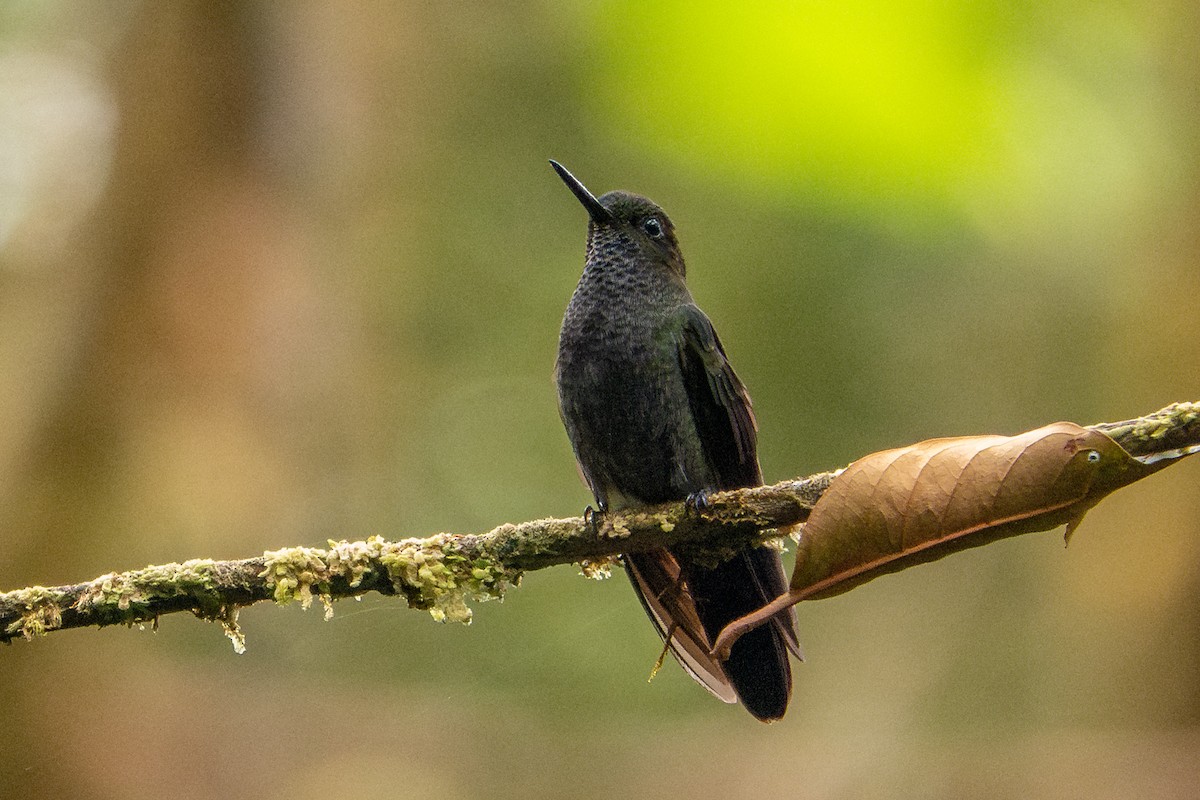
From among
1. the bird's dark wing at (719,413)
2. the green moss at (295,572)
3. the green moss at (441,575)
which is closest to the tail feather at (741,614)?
the bird's dark wing at (719,413)

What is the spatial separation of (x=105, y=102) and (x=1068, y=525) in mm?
5247

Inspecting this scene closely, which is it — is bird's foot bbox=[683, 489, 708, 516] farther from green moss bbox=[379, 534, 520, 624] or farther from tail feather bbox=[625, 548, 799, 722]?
tail feather bbox=[625, 548, 799, 722]

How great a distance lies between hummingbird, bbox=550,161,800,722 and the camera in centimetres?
303

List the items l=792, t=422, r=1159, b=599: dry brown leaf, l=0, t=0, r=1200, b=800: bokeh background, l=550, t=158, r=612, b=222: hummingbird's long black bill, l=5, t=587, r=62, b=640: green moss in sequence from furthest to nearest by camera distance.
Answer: l=0, t=0, r=1200, b=800: bokeh background → l=550, t=158, r=612, b=222: hummingbird's long black bill → l=5, t=587, r=62, b=640: green moss → l=792, t=422, r=1159, b=599: dry brown leaf

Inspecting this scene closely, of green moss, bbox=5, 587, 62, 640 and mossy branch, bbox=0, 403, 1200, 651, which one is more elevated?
mossy branch, bbox=0, 403, 1200, 651

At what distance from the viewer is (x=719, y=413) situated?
3195mm

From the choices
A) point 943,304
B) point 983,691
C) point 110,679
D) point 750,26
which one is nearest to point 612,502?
point 750,26

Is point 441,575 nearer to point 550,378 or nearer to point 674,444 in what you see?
→ point 674,444

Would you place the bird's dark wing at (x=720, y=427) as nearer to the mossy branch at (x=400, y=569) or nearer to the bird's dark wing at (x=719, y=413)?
the bird's dark wing at (x=719, y=413)

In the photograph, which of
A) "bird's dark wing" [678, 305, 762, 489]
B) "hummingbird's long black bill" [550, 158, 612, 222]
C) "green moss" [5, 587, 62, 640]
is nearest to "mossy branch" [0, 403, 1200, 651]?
"green moss" [5, 587, 62, 640]

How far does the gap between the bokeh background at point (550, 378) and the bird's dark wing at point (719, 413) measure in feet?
2.02

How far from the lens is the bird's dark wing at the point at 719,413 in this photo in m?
3.18

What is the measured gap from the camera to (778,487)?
7.09 ft

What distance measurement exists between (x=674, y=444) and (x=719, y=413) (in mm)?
171
